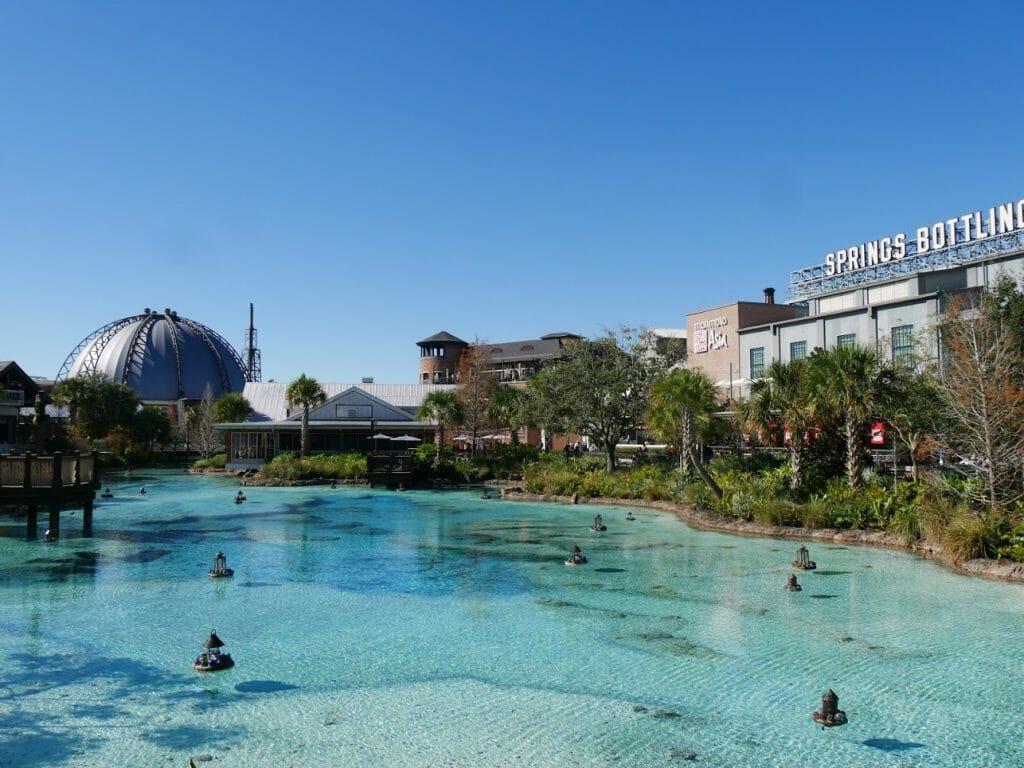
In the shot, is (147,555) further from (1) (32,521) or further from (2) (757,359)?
(2) (757,359)

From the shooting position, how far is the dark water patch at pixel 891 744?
9.15 metres

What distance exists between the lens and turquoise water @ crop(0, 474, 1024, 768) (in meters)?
9.33

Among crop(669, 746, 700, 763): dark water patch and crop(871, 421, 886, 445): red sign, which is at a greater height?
crop(871, 421, 886, 445): red sign

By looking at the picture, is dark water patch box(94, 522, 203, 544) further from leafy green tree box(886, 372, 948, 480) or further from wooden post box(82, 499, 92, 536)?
leafy green tree box(886, 372, 948, 480)

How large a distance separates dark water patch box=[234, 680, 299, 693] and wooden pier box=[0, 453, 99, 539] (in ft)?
57.0

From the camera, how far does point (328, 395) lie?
77.6 m

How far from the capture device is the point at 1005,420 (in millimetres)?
20844

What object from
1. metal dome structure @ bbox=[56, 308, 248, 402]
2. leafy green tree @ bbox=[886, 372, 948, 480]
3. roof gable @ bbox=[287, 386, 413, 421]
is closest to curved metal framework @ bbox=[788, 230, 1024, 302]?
leafy green tree @ bbox=[886, 372, 948, 480]

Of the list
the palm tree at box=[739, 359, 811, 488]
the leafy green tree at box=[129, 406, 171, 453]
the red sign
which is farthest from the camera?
the leafy green tree at box=[129, 406, 171, 453]

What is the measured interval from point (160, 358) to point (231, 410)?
140ft

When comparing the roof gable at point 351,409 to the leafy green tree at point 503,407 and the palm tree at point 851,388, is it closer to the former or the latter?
the leafy green tree at point 503,407

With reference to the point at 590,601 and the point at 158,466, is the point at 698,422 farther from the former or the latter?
the point at 158,466

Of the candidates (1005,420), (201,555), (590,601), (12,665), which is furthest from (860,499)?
(12,665)

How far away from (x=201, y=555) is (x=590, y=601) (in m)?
12.6
